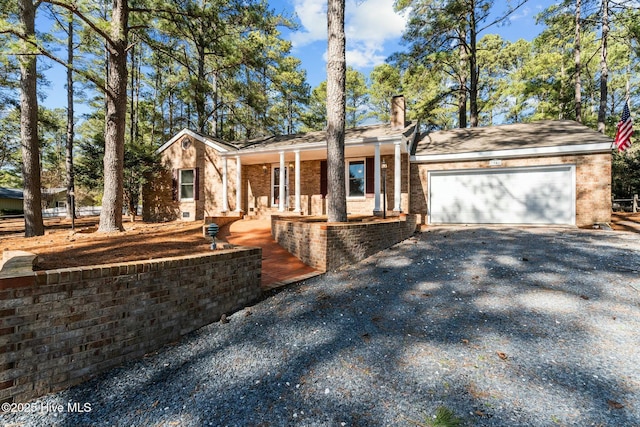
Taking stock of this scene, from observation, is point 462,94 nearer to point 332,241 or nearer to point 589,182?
point 589,182

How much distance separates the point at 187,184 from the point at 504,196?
13.7 m

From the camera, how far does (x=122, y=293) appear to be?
2742 mm

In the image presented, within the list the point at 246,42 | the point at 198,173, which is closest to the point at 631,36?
the point at 246,42

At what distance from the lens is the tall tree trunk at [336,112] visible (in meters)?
6.46

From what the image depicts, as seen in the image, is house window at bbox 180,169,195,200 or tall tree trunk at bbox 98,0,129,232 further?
house window at bbox 180,169,195,200

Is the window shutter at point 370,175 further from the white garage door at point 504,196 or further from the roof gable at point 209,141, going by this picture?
the roof gable at point 209,141

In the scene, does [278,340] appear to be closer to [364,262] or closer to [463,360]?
[463,360]

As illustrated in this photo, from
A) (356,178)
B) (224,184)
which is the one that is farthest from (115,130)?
(356,178)

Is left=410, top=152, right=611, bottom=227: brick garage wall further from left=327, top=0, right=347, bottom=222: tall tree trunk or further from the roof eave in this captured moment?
left=327, top=0, right=347, bottom=222: tall tree trunk

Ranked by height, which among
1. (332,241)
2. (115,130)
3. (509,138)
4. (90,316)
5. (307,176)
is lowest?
(90,316)

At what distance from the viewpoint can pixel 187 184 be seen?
13.9 m

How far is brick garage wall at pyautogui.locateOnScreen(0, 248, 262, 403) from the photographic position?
2211 mm

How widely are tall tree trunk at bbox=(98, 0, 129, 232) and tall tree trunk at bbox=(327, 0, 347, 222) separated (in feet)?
17.7

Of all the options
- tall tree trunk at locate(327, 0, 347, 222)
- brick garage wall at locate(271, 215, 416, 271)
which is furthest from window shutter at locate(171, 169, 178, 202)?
tall tree trunk at locate(327, 0, 347, 222)
